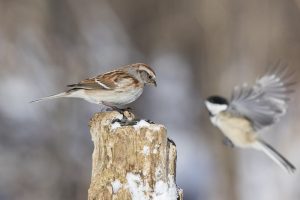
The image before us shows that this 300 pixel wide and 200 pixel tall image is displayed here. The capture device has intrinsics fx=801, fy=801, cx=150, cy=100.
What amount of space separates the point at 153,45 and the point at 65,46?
140 centimetres

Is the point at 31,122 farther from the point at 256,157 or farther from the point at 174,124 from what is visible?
the point at 256,157

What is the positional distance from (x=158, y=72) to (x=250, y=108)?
14.9ft

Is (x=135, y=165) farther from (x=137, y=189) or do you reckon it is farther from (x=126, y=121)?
(x=126, y=121)

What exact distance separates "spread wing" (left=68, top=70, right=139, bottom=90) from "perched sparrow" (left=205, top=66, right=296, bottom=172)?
1488 millimetres

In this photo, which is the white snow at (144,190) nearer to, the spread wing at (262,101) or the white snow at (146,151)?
the white snow at (146,151)

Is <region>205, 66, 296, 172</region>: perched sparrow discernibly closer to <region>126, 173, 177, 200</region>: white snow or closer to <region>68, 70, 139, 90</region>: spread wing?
<region>68, 70, 139, 90</region>: spread wing

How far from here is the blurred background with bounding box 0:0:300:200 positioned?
743cm

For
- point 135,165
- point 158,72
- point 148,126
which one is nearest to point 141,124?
point 148,126

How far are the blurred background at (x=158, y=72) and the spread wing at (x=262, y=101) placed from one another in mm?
2405

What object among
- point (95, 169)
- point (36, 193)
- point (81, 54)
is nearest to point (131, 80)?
point (95, 169)

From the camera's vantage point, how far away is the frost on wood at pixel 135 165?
2363 mm

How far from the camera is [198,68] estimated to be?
9.52 m

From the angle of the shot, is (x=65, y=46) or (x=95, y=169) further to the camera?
(x=65, y=46)

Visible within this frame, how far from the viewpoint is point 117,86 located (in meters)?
3.56
